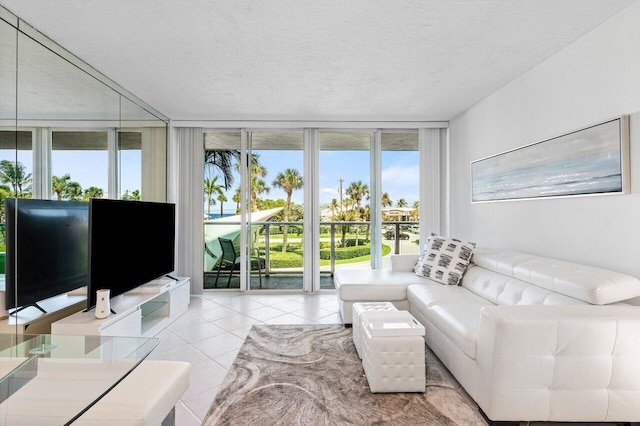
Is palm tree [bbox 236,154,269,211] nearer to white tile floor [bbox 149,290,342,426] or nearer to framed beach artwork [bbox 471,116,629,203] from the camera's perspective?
white tile floor [bbox 149,290,342,426]

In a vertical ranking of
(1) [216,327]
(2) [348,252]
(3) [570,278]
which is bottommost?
(1) [216,327]

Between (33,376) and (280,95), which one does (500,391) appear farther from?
(280,95)

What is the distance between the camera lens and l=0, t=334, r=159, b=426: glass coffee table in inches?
37.9

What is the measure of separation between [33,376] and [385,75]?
3218 millimetres

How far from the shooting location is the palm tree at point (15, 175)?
2.15m

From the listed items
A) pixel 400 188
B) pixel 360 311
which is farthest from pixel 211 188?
pixel 360 311

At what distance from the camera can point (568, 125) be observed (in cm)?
254

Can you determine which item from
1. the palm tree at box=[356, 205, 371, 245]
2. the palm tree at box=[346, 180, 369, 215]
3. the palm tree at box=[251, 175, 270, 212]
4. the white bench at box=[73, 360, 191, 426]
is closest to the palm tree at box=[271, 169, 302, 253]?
the palm tree at box=[251, 175, 270, 212]

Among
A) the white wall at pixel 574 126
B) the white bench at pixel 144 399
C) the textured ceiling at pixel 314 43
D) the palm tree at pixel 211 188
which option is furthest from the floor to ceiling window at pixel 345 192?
the white bench at pixel 144 399

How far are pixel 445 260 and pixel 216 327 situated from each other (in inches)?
99.1

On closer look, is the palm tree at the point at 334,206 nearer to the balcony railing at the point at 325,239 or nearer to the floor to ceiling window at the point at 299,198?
the floor to ceiling window at the point at 299,198

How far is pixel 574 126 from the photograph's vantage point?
248cm

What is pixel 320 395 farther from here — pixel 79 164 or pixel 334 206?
pixel 334 206

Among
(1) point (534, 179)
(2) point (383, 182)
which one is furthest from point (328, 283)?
(1) point (534, 179)
